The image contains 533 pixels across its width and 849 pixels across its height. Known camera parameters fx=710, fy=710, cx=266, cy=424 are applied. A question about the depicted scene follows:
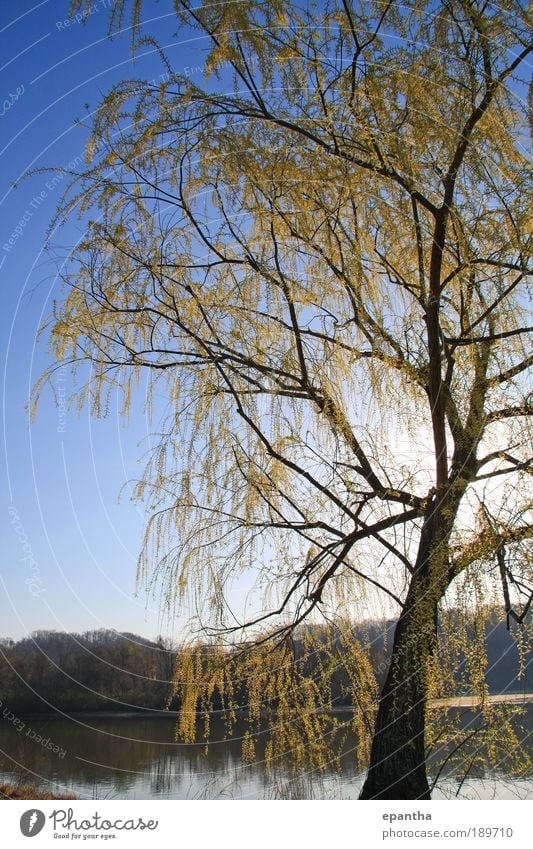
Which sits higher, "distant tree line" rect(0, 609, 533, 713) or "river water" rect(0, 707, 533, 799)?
"distant tree line" rect(0, 609, 533, 713)

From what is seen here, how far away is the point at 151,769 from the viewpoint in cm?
597

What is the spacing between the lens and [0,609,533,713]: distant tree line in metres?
3.62

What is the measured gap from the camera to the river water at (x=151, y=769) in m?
3.72

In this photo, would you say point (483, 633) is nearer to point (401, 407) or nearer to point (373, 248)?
point (401, 407)

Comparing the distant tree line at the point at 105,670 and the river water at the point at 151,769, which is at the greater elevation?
the distant tree line at the point at 105,670

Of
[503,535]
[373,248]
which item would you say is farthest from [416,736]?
[373,248]

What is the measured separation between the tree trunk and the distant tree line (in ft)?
0.92

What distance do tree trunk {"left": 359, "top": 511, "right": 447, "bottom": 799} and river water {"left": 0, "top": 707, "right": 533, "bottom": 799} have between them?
1.13ft

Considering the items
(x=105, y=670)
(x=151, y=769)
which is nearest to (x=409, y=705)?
(x=105, y=670)

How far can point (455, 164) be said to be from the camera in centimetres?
344

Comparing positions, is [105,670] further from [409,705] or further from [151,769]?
[409,705]

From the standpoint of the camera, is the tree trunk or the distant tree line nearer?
the tree trunk

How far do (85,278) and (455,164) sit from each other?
6.48 ft

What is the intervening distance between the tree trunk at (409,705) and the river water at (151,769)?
34cm
